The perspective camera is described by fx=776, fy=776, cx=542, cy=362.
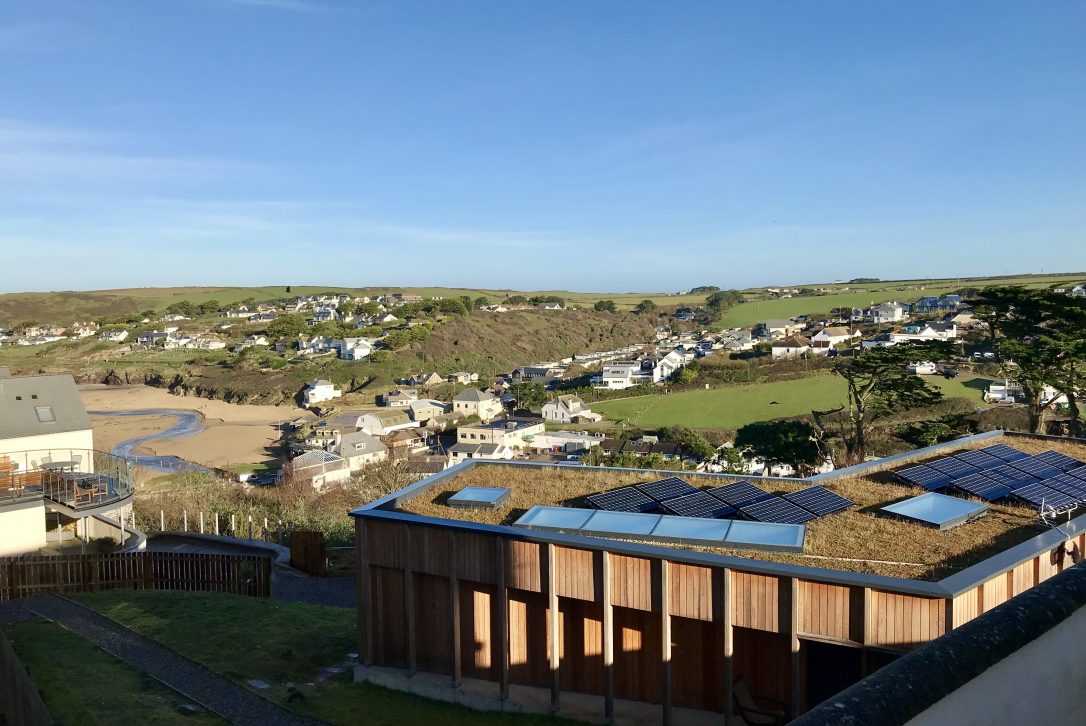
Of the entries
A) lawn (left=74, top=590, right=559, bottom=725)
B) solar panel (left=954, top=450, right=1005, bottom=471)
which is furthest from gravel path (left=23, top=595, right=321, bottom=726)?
solar panel (left=954, top=450, right=1005, bottom=471)

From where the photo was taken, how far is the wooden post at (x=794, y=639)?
8.83 meters

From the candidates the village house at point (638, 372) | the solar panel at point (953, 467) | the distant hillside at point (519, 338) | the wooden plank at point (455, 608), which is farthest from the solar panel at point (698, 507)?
the distant hillside at point (519, 338)

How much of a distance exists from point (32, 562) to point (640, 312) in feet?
502

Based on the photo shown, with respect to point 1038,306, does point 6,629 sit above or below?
below

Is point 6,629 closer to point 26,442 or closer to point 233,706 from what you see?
point 233,706

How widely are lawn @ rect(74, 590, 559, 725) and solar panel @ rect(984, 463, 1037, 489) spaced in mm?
8175

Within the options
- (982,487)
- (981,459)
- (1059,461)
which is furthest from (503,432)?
(982,487)

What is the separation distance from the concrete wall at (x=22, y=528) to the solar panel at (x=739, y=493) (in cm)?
1565

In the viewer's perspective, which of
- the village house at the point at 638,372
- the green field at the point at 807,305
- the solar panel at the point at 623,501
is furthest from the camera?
the green field at the point at 807,305

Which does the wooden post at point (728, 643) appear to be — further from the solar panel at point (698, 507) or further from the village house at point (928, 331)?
the village house at point (928, 331)

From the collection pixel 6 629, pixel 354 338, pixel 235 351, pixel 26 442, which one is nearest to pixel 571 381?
pixel 354 338

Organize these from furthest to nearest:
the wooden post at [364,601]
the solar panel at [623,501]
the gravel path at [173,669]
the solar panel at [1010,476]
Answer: the solar panel at [1010,476], the wooden post at [364,601], the solar panel at [623,501], the gravel path at [173,669]

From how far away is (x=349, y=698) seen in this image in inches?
455

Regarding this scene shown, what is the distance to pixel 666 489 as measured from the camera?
13.1 meters
